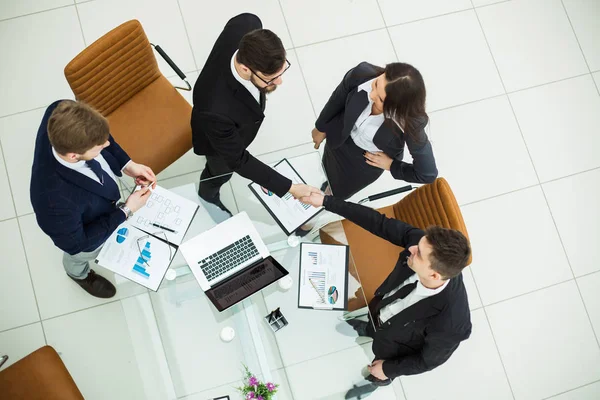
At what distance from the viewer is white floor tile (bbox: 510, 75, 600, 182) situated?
12.0 feet

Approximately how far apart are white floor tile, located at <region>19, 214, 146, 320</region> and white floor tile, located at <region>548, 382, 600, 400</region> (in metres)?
3.10

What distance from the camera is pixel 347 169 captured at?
2.68m

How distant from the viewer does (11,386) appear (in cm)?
235

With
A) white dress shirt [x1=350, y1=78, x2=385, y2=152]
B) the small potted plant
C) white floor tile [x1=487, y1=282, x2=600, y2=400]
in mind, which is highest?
white dress shirt [x1=350, y1=78, x2=385, y2=152]

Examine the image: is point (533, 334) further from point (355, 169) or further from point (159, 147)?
point (159, 147)

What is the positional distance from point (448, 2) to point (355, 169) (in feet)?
6.92

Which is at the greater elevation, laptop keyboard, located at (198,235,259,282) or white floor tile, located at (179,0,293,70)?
white floor tile, located at (179,0,293,70)

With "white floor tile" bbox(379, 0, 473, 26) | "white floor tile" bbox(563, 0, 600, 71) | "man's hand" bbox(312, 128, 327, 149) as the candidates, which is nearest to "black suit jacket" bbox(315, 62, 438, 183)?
"man's hand" bbox(312, 128, 327, 149)

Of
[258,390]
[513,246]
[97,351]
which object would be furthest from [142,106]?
[513,246]

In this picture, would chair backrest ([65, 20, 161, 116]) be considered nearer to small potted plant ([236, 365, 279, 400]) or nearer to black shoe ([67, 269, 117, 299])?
black shoe ([67, 269, 117, 299])

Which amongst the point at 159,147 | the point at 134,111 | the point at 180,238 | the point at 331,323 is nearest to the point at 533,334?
the point at 331,323

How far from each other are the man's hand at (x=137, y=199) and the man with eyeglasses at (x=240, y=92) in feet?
1.25

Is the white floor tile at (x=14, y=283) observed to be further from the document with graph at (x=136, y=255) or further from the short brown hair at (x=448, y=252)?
the short brown hair at (x=448, y=252)

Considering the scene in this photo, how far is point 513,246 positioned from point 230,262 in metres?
2.19
